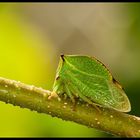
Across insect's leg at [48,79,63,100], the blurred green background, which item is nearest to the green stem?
insect's leg at [48,79,63,100]

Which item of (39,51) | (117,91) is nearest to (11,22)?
(39,51)

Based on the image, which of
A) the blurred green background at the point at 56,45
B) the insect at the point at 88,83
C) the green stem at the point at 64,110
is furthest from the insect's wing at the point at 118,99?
the blurred green background at the point at 56,45

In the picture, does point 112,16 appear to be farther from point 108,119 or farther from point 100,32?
point 108,119

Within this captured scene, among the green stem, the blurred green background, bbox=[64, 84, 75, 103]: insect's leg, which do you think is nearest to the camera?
the green stem

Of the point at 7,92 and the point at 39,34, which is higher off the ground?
the point at 7,92

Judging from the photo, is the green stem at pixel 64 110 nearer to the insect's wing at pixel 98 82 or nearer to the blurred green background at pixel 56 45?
the insect's wing at pixel 98 82

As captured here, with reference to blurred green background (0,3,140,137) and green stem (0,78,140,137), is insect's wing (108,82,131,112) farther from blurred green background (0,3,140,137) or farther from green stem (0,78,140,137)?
blurred green background (0,3,140,137)
